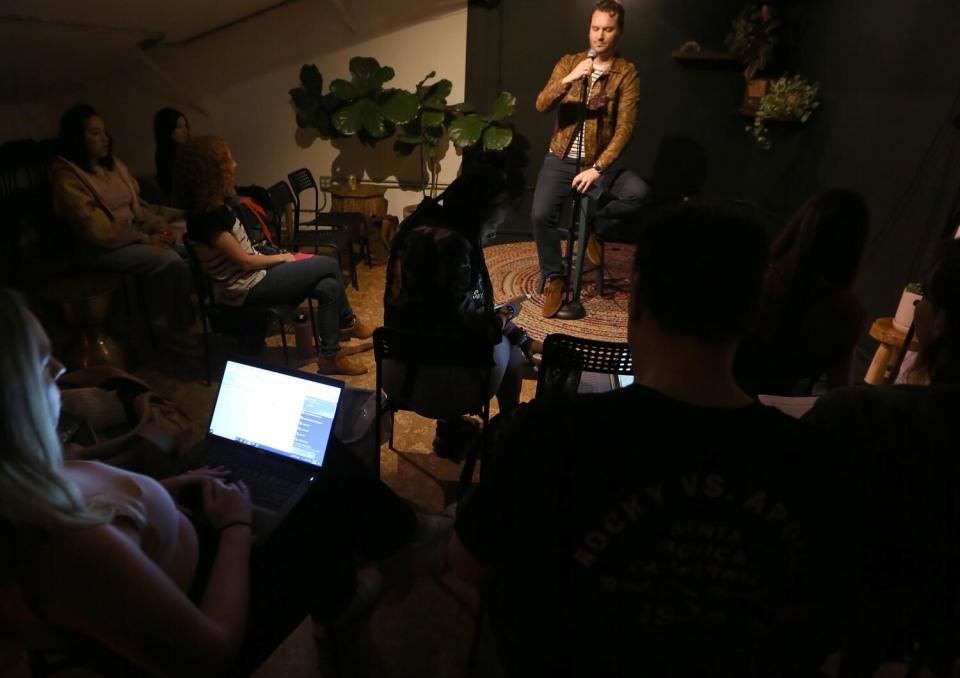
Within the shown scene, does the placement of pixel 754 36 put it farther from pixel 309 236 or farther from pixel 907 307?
pixel 309 236

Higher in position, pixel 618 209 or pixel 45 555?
pixel 618 209

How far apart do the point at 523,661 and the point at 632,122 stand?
10.9ft

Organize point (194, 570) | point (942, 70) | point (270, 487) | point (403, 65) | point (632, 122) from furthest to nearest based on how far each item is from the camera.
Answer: point (403, 65) < point (632, 122) < point (942, 70) < point (270, 487) < point (194, 570)

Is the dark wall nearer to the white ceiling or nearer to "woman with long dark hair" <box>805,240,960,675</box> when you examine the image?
the white ceiling

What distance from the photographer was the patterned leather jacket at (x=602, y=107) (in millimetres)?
3520

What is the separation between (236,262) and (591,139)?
2214mm

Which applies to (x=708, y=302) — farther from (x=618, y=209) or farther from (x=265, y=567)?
(x=618, y=209)

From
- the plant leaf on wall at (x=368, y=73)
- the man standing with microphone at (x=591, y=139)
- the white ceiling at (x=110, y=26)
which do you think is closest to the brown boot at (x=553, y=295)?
the man standing with microphone at (x=591, y=139)

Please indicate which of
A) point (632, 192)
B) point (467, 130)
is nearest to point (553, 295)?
point (632, 192)

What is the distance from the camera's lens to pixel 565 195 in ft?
12.7

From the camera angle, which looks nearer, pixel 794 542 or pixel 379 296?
pixel 794 542

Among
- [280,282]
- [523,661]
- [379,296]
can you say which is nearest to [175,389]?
[280,282]

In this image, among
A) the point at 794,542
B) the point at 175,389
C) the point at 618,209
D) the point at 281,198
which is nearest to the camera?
the point at 794,542

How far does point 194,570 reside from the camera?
1114 mm
